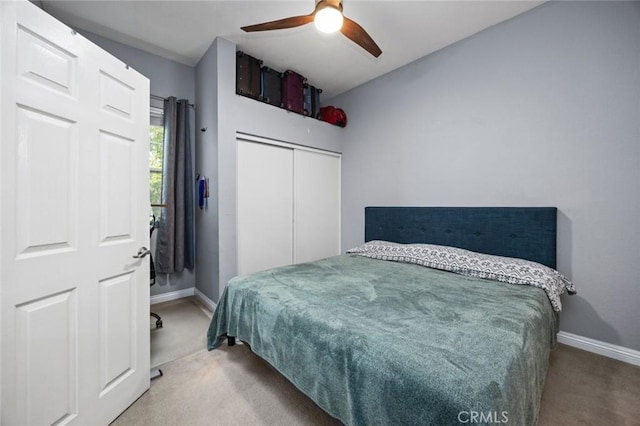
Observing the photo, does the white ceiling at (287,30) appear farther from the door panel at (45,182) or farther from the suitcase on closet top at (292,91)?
the door panel at (45,182)

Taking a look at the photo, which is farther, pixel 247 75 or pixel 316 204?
pixel 316 204

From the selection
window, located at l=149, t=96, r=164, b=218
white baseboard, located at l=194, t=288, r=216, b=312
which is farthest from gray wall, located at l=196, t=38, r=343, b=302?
window, located at l=149, t=96, r=164, b=218

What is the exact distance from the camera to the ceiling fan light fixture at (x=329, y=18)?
1676 mm

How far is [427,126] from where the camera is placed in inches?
115

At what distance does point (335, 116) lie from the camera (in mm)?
3738

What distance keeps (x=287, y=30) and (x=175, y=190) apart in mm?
2209

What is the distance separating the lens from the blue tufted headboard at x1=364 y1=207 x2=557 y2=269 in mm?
2146

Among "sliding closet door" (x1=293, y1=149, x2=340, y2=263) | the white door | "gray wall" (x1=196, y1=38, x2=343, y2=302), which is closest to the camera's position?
the white door

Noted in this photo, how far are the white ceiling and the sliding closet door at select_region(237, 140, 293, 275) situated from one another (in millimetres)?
1100

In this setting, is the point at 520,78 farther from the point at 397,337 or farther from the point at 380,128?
the point at 397,337

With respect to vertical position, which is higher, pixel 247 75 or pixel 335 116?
pixel 247 75

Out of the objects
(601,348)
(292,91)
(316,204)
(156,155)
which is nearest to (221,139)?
(156,155)

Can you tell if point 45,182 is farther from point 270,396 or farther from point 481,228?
point 481,228

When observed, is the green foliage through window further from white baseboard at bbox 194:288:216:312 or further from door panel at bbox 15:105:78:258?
door panel at bbox 15:105:78:258
